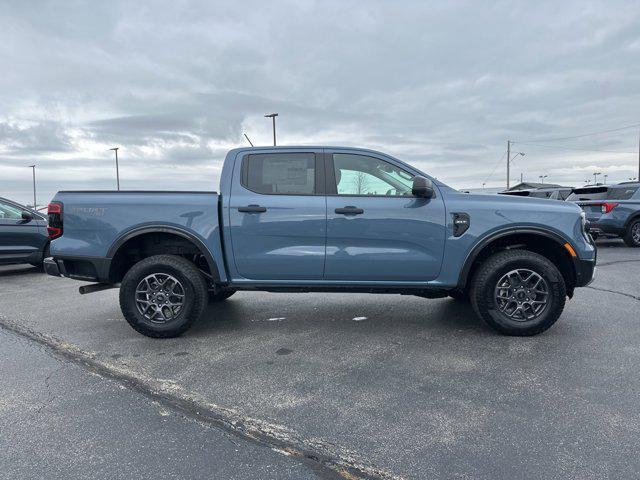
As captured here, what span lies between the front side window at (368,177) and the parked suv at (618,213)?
8.72 metres

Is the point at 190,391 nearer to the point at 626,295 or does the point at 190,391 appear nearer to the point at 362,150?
the point at 362,150

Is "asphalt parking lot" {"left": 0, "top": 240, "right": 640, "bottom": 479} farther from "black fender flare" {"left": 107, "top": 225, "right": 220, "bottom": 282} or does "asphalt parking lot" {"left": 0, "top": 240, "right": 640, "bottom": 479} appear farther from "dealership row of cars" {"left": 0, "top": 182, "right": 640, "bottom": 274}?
"dealership row of cars" {"left": 0, "top": 182, "right": 640, "bottom": 274}

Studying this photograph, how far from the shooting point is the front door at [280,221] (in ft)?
13.9

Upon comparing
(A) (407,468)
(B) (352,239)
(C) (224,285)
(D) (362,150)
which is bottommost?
(A) (407,468)

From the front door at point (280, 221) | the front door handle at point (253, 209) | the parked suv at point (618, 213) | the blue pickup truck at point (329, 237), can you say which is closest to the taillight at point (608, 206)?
the parked suv at point (618, 213)

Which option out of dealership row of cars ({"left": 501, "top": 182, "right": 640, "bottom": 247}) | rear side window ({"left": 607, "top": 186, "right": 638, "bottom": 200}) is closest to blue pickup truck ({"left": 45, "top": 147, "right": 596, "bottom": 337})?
dealership row of cars ({"left": 501, "top": 182, "right": 640, "bottom": 247})

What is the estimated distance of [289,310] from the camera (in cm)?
544

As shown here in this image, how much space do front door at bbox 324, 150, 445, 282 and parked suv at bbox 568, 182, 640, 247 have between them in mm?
8627

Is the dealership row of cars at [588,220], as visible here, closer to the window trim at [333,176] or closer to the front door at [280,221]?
the front door at [280,221]

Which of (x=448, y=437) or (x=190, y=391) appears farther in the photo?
(x=190, y=391)

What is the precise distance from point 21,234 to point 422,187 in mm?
7747

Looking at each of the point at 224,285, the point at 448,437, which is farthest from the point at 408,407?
the point at 224,285

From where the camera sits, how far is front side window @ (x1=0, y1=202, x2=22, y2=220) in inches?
322

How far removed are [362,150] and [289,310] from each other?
2186 millimetres
